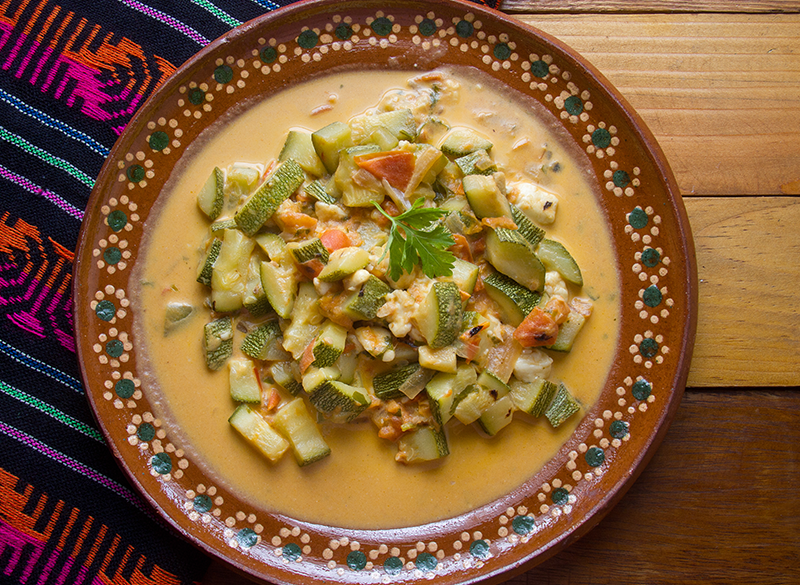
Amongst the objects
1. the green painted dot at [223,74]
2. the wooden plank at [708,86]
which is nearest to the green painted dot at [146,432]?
the green painted dot at [223,74]

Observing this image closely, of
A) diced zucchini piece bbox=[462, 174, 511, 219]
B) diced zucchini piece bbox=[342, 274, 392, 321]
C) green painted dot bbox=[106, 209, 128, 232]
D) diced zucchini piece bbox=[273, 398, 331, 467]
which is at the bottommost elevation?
diced zucchini piece bbox=[273, 398, 331, 467]

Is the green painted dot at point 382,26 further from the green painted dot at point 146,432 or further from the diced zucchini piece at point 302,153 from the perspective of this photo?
the green painted dot at point 146,432

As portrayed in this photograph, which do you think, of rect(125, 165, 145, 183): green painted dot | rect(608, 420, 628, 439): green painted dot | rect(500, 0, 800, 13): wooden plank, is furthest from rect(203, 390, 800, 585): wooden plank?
rect(125, 165, 145, 183): green painted dot

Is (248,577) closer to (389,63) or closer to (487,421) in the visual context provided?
(487,421)

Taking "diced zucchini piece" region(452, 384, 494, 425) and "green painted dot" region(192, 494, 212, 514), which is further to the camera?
"green painted dot" region(192, 494, 212, 514)

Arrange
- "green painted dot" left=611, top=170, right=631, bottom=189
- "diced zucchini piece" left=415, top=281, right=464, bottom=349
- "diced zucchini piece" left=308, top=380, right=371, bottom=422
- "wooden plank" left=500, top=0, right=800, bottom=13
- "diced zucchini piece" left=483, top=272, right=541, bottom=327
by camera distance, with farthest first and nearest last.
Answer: "wooden plank" left=500, top=0, right=800, bottom=13 < "green painted dot" left=611, top=170, right=631, bottom=189 < "diced zucchini piece" left=483, top=272, right=541, bottom=327 < "diced zucchini piece" left=308, top=380, right=371, bottom=422 < "diced zucchini piece" left=415, top=281, right=464, bottom=349

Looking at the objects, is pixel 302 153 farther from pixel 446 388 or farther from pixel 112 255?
pixel 446 388

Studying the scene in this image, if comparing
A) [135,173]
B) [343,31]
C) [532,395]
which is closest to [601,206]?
[532,395]

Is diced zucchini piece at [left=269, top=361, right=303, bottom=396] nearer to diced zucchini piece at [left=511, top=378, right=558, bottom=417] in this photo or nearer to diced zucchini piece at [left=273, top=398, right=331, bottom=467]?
diced zucchini piece at [left=273, top=398, right=331, bottom=467]
